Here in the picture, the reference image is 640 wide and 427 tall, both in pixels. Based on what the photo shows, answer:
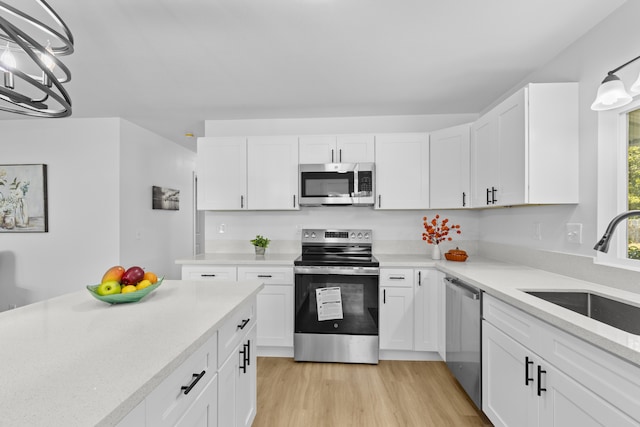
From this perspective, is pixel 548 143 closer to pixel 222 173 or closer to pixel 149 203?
pixel 222 173

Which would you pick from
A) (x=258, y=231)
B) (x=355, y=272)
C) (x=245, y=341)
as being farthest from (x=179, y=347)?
(x=258, y=231)

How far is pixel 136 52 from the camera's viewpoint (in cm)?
214

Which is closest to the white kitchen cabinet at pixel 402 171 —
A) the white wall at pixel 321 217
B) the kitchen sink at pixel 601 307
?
the white wall at pixel 321 217

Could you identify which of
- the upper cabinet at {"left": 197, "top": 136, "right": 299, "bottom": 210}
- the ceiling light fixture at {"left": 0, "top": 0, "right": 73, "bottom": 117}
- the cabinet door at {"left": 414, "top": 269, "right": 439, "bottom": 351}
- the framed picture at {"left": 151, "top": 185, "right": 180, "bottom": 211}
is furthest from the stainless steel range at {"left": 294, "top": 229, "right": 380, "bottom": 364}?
the framed picture at {"left": 151, "top": 185, "right": 180, "bottom": 211}

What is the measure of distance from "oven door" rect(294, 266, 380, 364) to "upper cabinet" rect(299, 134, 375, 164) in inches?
43.6

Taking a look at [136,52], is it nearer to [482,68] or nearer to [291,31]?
[291,31]

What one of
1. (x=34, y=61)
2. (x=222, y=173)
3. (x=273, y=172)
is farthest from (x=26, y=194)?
(x=34, y=61)

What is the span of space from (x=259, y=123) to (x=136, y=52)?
1.51 m

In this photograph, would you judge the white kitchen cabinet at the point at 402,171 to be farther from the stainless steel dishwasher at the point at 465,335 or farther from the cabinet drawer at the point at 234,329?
the cabinet drawer at the point at 234,329

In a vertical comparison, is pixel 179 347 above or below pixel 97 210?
below

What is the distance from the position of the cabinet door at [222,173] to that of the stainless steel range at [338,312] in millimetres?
1066

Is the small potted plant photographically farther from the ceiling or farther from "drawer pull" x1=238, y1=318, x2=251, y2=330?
"drawer pull" x1=238, y1=318, x2=251, y2=330

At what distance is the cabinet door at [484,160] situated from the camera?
7.79 ft

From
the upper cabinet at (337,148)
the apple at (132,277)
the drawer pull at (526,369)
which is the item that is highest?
the upper cabinet at (337,148)
